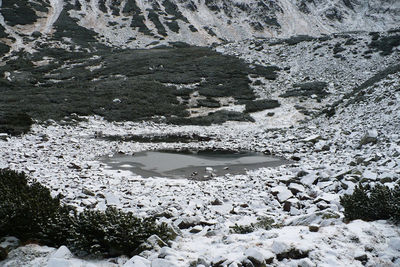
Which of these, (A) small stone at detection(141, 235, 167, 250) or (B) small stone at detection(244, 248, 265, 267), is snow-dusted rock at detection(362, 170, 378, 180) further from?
(A) small stone at detection(141, 235, 167, 250)

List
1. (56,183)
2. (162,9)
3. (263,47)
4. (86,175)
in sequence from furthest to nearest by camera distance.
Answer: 1. (162,9)
2. (263,47)
3. (86,175)
4. (56,183)

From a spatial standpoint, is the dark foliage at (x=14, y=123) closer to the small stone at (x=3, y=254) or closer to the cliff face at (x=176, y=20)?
the small stone at (x=3, y=254)

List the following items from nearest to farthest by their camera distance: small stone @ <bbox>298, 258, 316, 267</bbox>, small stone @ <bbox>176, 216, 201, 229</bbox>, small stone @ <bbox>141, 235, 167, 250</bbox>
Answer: small stone @ <bbox>298, 258, 316, 267</bbox>, small stone @ <bbox>141, 235, 167, 250</bbox>, small stone @ <bbox>176, 216, 201, 229</bbox>

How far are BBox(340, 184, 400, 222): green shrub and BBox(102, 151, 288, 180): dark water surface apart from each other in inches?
250

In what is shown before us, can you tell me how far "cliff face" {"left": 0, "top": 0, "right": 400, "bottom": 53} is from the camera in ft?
216

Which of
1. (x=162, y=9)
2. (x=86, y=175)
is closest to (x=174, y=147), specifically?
(x=86, y=175)

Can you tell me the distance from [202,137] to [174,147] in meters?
3.74

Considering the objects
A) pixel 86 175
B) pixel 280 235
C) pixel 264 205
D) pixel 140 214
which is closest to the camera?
pixel 280 235

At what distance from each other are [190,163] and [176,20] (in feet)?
249

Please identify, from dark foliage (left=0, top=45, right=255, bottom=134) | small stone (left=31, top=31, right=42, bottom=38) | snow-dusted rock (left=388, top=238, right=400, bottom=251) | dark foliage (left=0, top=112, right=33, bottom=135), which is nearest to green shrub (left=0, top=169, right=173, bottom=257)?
snow-dusted rock (left=388, top=238, right=400, bottom=251)

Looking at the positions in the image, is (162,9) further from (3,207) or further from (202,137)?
(3,207)

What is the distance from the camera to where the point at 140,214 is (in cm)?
723

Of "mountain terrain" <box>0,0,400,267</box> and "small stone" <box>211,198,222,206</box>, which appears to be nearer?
"mountain terrain" <box>0,0,400,267</box>

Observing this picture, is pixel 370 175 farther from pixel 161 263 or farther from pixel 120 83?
pixel 120 83
